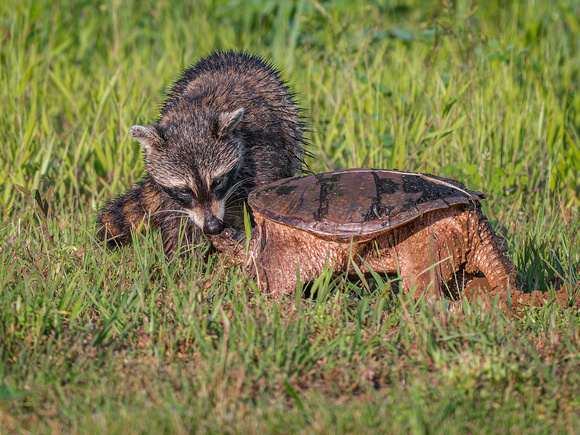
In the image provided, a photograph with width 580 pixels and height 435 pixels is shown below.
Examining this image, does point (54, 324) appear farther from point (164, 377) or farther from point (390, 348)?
point (390, 348)

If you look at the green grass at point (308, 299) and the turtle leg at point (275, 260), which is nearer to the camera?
→ the green grass at point (308, 299)

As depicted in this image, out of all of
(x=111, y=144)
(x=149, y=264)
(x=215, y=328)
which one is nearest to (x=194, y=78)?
(x=111, y=144)

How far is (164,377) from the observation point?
2730 mm

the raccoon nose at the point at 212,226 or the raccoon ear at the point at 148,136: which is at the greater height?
the raccoon ear at the point at 148,136

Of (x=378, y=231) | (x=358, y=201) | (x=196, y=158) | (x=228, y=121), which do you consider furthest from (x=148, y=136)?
(x=378, y=231)

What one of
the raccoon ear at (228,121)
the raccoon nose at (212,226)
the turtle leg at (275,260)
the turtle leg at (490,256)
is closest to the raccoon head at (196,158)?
the raccoon ear at (228,121)

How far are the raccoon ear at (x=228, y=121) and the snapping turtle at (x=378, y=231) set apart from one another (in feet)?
2.92

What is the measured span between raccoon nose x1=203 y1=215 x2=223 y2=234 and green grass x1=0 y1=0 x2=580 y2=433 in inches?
10.3

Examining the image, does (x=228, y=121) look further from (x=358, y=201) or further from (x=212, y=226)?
(x=358, y=201)

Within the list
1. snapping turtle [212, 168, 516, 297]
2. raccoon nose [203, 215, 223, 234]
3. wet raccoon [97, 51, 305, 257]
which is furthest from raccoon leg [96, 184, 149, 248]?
snapping turtle [212, 168, 516, 297]

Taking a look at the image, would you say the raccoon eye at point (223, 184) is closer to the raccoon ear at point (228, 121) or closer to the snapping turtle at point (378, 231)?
the raccoon ear at point (228, 121)

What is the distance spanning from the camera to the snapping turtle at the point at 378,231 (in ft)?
11.2

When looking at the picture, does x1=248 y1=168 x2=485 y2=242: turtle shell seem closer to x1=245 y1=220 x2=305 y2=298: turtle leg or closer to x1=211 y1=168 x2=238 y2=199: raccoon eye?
x1=245 y1=220 x2=305 y2=298: turtle leg

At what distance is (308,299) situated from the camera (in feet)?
11.3
